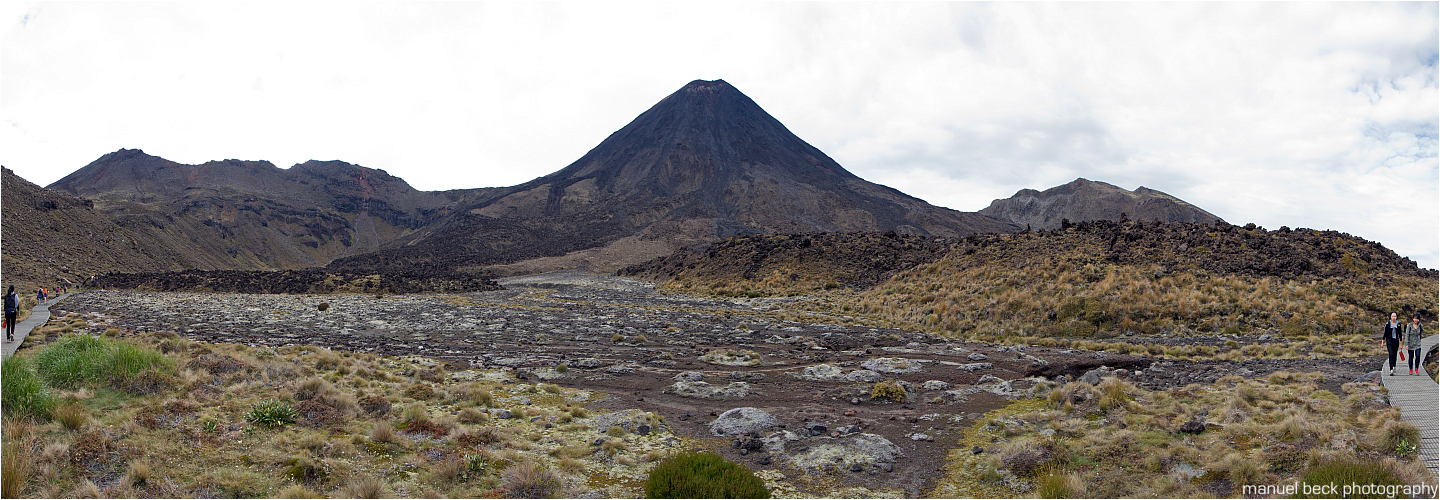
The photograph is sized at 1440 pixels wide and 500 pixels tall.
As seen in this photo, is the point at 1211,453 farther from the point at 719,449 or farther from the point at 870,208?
the point at 870,208

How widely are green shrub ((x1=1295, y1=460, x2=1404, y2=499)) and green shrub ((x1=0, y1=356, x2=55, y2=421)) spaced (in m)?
13.7

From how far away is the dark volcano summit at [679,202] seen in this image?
133000 mm

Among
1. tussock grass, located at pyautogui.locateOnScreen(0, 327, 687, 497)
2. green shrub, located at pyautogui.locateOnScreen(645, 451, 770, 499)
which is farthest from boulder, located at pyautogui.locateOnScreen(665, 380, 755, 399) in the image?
green shrub, located at pyautogui.locateOnScreen(645, 451, 770, 499)

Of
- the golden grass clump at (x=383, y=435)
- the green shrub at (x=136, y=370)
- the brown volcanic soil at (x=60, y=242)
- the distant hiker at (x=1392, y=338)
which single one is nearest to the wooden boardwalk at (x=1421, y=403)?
the distant hiker at (x=1392, y=338)

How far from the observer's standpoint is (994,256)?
33.2 m

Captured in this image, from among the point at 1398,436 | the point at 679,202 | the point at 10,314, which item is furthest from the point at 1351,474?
the point at 679,202

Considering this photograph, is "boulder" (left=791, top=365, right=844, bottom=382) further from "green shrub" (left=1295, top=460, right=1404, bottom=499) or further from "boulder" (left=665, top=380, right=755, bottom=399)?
"green shrub" (left=1295, top=460, right=1404, bottom=499)

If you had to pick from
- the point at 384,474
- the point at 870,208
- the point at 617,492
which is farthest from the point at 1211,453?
the point at 870,208

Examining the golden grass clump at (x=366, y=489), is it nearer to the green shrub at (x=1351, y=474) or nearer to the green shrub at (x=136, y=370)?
the green shrub at (x=136, y=370)

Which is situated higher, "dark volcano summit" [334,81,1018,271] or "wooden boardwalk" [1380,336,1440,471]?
"dark volcano summit" [334,81,1018,271]

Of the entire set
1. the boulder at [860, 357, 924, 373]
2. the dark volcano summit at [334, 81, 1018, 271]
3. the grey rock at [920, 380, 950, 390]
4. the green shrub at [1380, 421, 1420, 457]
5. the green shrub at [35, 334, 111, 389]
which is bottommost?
the grey rock at [920, 380, 950, 390]

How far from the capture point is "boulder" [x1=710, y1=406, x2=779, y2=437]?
983 cm

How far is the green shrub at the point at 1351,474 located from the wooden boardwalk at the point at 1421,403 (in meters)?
0.81

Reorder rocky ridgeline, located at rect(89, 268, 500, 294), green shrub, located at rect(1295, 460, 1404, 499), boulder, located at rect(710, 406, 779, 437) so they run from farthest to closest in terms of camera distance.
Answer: rocky ridgeline, located at rect(89, 268, 500, 294), boulder, located at rect(710, 406, 779, 437), green shrub, located at rect(1295, 460, 1404, 499)
